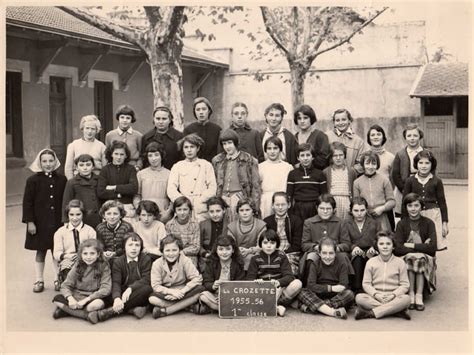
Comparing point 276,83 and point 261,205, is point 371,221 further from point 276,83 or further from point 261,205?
point 276,83

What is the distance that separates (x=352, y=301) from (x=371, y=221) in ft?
2.57

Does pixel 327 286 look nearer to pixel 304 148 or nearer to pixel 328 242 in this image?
pixel 328 242

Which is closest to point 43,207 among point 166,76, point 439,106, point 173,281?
point 173,281

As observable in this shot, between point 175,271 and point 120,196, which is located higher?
point 120,196

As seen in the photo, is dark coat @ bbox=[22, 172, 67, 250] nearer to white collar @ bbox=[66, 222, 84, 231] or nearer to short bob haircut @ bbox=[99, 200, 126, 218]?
white collar @ bbox=[66, 222, 84, 231]

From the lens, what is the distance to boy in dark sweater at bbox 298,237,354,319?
473 cm

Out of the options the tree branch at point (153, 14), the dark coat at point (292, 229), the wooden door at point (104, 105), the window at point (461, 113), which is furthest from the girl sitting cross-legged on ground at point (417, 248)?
the window at point (461, 113)

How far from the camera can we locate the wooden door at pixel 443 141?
16375 mm

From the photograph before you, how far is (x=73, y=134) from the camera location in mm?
12977

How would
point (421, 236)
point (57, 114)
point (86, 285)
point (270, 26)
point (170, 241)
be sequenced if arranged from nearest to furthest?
point (86, 285), point (170, 241), point (421, 236), point (270, 26), point (57, 114)

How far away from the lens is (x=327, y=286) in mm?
4797

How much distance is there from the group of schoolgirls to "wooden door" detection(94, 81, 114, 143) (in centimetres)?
848

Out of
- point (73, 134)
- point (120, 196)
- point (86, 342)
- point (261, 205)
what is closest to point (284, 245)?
point (261, 205)

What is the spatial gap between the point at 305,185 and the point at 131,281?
1.74 metres
